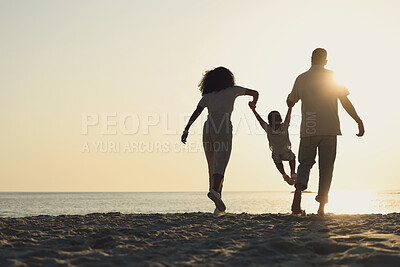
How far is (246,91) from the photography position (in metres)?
7.61

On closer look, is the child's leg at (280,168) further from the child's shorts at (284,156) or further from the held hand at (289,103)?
the held hand at (289,103)

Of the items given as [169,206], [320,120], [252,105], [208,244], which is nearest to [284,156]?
[252,105]

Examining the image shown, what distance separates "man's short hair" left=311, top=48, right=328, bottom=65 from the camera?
22.5 feet

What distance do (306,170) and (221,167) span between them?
1441 mm

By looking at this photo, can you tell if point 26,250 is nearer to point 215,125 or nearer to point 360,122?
point 215,125

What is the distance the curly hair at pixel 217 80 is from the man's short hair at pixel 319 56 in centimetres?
152

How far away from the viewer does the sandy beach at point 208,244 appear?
376 centimetres

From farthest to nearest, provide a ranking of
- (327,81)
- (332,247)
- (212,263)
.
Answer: (327,81)
(332,247)
(212,263)

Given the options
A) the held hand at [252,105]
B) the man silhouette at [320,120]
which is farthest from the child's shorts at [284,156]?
the man silhouette at [320,120]

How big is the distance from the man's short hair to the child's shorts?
97.3 inches

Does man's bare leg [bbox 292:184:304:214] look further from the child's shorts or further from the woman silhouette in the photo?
the child's shorts

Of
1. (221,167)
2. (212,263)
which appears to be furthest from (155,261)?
(221,167)

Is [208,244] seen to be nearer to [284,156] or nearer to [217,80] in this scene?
[217,80]

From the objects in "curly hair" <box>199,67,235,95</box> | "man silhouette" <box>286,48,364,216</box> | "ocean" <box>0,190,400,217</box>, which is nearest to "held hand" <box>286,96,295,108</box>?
"man silhouette" <box>286,48,364,216</box>
